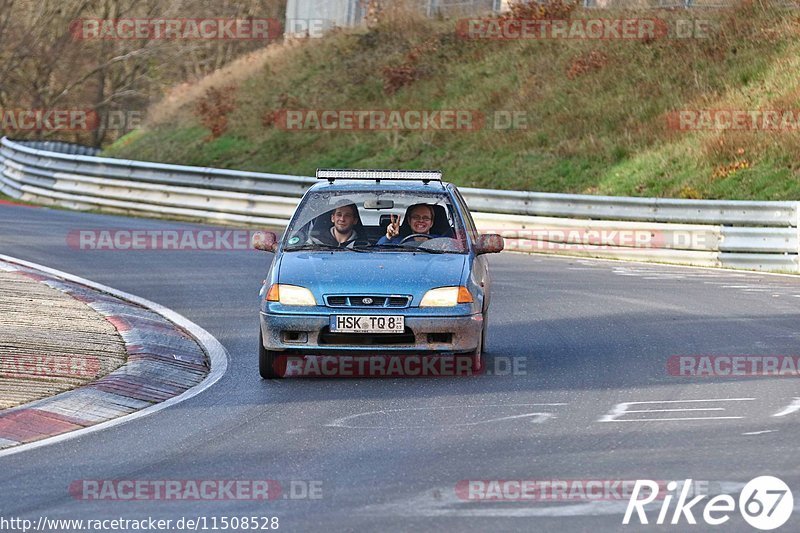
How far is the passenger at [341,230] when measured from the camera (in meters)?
11.9

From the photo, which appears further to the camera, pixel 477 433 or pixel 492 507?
pixel 477 433

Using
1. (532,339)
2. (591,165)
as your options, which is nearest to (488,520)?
(532,339)

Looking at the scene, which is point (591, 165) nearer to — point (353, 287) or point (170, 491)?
point (353, 287)

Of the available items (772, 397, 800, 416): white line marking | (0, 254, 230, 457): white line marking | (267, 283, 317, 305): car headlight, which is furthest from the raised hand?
(772, 397, 800, 416): white line marking

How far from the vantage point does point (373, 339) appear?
10891 mm

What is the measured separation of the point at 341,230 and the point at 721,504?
595 centimetres

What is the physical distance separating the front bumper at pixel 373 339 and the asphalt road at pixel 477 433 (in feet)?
0.94

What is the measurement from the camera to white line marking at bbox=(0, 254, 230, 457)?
8781 millimetres

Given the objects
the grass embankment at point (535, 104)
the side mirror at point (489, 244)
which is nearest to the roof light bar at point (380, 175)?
the side mirror at point (489, 244)

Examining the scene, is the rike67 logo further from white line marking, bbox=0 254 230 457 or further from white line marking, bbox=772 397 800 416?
white line marking, bbox=0 254 230 457

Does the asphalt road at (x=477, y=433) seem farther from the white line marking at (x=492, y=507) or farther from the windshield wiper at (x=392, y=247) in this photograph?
the windshield wiper at (x=392, y=247)

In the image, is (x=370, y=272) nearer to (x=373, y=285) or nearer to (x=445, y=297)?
(x=373, y=285)

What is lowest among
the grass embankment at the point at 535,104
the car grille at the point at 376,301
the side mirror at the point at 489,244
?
the car grille at the point at 376,301

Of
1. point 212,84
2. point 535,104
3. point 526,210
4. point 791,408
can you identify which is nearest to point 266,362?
point 791,408
